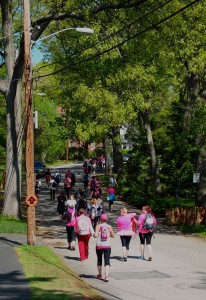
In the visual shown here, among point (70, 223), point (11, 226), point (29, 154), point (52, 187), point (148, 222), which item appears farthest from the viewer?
point (52, 187)

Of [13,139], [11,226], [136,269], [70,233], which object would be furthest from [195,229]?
[136,269]

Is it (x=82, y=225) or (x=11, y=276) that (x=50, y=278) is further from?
(x=82, y=225)

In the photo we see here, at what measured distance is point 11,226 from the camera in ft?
77.2

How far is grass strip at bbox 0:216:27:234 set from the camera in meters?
22.8

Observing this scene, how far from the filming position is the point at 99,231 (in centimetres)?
1427

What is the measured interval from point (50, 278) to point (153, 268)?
402 centimetres

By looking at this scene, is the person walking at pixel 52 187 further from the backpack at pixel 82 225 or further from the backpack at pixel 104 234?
the backpack at pixel 104 234

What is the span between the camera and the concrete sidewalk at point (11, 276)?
1138 centimetres

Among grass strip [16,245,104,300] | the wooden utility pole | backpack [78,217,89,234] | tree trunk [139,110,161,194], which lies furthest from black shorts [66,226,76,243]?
tree trunk [139,110,161,194]

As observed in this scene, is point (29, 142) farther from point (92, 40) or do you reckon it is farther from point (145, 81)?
point (145, 81)

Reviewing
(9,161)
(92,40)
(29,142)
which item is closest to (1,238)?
(29,142)

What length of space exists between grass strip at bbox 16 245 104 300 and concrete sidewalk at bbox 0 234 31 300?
0.47 feet

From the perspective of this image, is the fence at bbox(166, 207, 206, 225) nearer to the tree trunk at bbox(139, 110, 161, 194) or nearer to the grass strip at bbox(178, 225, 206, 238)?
the grass strip at bbox(178, 225, 206, 238)

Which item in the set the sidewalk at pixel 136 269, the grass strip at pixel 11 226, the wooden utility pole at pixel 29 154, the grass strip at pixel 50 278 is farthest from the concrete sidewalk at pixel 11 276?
the grass strip at pixel 11 226
